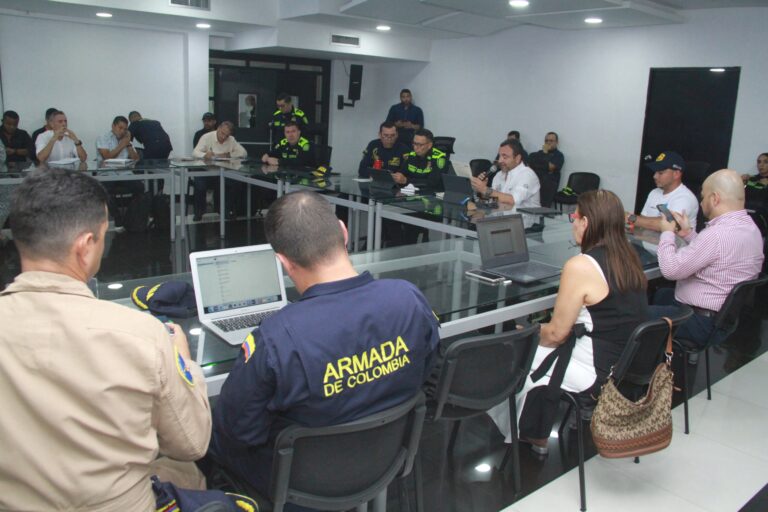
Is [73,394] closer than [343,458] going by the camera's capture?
Yes

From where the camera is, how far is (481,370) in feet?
6.91

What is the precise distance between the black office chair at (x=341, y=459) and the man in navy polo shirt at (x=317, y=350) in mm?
42

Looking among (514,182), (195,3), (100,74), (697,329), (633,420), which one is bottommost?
(633,420)

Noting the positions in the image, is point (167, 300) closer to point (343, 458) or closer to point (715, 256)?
point (343, 458)

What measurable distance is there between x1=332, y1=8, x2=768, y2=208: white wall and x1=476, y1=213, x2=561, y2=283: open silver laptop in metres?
5.04

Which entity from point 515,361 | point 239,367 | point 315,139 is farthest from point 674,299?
point 315,139

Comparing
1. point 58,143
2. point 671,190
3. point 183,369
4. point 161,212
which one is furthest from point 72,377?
point 58,143

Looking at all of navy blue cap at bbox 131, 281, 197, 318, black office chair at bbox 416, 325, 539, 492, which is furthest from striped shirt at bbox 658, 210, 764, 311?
navy blue cap at bbox 131, 281, 197, 318

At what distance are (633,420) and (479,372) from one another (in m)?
0.72

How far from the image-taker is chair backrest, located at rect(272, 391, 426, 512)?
4.74 ft

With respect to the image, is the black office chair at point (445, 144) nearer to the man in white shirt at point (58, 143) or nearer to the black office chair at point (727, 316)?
the man in white shirt at point (58, 143)

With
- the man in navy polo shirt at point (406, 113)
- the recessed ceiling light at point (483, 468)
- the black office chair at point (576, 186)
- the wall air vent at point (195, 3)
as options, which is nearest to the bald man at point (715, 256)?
the recessed ceiling light at point (483, 468)

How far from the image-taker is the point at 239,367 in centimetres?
Answer: 148

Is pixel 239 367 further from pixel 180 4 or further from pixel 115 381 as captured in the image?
pixel 180 4
